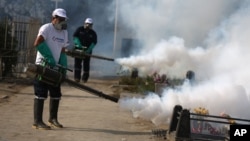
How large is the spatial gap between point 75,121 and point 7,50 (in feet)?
19.6

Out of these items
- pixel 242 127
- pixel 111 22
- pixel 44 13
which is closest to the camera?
pixel 242 127

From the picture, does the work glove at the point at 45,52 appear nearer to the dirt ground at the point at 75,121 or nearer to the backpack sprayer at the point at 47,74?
the backpack sprayer at the point at 47,74

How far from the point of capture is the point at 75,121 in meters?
8.80

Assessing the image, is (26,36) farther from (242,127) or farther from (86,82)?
(242,127)

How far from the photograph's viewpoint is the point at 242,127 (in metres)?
6.18

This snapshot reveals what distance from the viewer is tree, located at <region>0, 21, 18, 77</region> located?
13906 mm

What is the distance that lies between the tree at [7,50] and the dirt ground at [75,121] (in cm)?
166

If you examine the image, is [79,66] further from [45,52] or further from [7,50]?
[45,52]

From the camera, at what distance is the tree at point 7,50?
13906 mm

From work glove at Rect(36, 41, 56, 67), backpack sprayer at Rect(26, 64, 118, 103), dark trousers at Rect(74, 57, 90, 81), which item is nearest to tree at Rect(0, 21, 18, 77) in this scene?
dark trousers at Rect(74, 57, 90, 81)

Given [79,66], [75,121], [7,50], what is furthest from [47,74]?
[7,50]

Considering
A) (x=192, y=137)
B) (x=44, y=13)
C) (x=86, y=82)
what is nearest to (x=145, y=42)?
(x=86, y=82)

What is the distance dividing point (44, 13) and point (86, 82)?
9.00 metres

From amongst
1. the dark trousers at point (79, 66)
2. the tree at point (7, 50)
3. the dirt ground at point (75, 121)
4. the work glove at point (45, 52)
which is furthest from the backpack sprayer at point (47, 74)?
the tree at point (7, 50)
